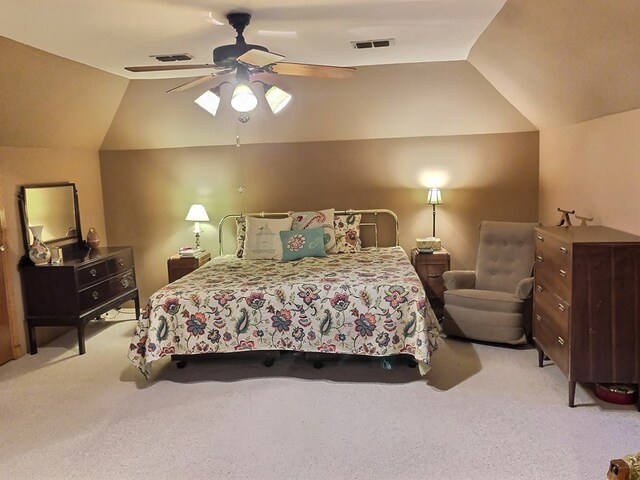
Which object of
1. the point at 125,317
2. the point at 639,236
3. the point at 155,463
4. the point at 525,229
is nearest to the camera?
the point at 155,463

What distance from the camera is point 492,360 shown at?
4.21m

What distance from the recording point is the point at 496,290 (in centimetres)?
496

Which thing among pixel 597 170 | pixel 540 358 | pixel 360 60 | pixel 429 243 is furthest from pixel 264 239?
pixel 597 170

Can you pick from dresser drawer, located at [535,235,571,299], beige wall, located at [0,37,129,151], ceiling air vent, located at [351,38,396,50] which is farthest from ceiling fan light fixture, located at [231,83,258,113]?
dresser drawer, located at [535,235,571,299]

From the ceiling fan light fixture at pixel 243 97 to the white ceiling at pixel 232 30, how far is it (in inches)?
19.0

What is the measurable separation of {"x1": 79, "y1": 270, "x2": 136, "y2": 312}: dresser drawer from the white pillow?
1.31 m

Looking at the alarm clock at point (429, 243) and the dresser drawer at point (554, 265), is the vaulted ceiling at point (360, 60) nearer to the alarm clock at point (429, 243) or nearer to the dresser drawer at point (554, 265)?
the dresser drawer at point (554, 265)

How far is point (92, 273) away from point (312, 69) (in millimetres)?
2907

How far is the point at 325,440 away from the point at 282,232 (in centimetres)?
257

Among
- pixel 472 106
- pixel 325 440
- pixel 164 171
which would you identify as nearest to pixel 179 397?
pixel 325 440

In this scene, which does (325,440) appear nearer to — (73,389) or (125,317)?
(73,389)

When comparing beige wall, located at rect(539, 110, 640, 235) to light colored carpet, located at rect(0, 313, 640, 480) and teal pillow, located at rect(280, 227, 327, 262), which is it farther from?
teal pillow, located at rect(280, 227, 327, 262)

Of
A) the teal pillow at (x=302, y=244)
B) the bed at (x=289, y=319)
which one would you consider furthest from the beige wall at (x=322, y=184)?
the bed at (x=289, y=319)

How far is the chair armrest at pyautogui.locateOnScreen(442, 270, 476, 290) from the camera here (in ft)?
16.1
